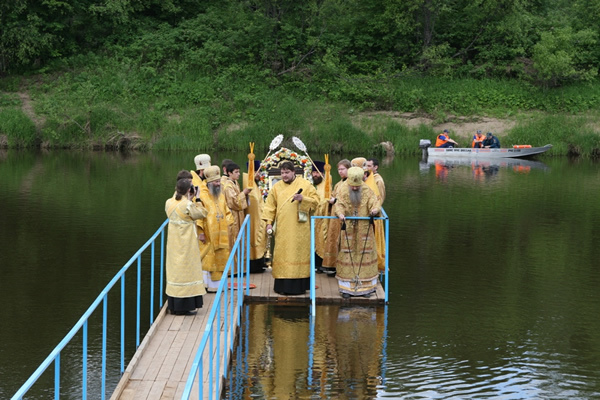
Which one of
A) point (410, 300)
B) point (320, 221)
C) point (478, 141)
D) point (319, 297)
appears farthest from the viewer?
point (478, 141)

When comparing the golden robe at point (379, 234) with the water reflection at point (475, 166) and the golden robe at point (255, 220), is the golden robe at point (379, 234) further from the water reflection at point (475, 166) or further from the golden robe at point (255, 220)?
the water reflection at point (475, 166)

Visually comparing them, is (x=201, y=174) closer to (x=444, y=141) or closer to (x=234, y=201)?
(x=234, y=201)

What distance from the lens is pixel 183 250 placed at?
33.6ft

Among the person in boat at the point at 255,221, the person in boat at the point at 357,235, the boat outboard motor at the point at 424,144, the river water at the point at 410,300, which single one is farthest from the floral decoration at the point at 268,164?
the boat outboard motor at the point at 424,144

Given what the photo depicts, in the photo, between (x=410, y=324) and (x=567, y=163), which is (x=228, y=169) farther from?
(x=567, y=163)

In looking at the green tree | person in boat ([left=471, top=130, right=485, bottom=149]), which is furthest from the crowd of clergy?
the green tree

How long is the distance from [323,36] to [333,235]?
33.2 m

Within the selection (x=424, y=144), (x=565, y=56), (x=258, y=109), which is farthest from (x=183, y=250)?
(x=565, y=56)

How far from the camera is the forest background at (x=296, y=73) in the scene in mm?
38281

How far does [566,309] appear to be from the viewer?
12.3 metres

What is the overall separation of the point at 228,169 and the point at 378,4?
116ft

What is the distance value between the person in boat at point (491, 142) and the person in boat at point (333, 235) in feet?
81.0

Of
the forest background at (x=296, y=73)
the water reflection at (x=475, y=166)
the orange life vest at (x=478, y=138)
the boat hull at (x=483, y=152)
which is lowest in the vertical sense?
the water reflection at (x=475, y=166)

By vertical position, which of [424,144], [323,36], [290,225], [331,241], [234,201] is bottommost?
[331,241]
